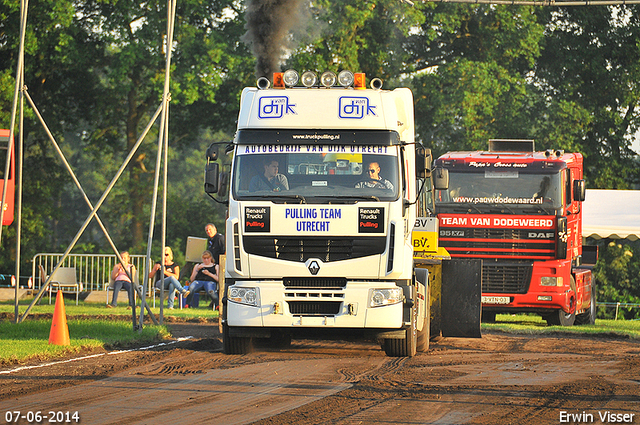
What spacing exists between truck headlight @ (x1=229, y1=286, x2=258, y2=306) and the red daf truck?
326 inches

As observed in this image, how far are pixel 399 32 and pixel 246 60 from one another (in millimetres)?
6758

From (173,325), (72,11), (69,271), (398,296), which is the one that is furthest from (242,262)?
(72,11)

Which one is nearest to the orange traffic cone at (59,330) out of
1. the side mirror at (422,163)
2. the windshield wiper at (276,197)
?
the windshield wiper at (276,197)

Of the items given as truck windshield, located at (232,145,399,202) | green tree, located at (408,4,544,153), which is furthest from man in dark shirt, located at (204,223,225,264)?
green tree, located at (408,4,544,153)

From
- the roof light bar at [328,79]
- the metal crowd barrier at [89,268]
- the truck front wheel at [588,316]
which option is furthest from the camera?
the metal crowd barrier at [89,268]

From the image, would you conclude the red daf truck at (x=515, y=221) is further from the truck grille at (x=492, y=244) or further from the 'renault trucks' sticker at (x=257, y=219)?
the 'renault trucks' sticker at (x=257, y=219)

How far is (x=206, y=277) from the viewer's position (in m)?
22.5

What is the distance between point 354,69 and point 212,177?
23210 millimetres

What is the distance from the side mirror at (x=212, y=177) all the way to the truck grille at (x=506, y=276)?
345 inches

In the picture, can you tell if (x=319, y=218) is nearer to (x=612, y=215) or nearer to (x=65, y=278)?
(x=65, y=278)

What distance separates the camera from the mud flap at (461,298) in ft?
48.9

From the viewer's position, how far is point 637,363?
1288 centimetres

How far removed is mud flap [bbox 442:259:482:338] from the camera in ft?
48.9

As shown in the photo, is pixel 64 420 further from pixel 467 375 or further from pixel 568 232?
pixel 568 232
